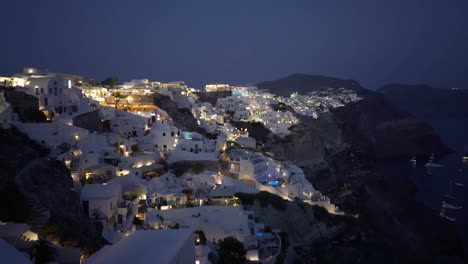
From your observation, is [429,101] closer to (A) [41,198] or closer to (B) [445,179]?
(B) [445,179]

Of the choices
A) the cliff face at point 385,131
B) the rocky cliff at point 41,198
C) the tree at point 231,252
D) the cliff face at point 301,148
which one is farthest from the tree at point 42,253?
the cliff face at point 385,131

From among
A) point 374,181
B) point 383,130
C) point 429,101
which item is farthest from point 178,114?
point 429,101

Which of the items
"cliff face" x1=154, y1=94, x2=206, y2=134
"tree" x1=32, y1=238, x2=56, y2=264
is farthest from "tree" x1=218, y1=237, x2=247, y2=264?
"cliff face" x1=154, y1=94, x2=206, y2=134

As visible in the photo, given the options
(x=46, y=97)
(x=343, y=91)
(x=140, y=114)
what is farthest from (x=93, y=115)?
(x=343, y=91)

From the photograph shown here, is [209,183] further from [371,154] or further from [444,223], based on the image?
[371,154]

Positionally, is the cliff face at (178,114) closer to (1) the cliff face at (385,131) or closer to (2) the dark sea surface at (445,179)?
(2) the dark sea surface at (445,179)
